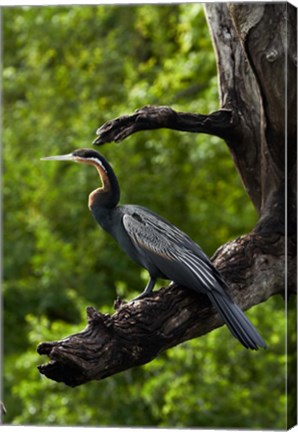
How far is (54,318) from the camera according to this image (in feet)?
34.1

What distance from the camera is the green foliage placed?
8.67m

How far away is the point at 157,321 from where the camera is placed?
17.4ft

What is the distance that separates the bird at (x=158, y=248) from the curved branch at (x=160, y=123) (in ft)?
0.69

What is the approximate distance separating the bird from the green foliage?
2.63 m

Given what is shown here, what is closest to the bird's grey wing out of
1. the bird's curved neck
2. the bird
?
the bird

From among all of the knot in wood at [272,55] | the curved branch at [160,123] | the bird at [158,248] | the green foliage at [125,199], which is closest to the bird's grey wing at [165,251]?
the bird at [158,248]

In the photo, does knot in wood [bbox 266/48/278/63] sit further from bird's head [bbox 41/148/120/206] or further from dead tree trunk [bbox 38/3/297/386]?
bird's head [bbox 41/148/120/206]

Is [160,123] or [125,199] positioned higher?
[160,123]

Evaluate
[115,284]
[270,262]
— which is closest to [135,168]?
[115,284]

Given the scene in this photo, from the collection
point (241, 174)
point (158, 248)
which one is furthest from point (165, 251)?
point (241, 174)

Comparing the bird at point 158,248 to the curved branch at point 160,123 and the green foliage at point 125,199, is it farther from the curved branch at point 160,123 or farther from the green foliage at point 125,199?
the green foliage at point 125,199

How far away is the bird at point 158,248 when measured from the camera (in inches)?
208

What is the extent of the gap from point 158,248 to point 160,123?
526 millimetres

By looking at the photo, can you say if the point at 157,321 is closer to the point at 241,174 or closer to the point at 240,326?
the point at 240,326
